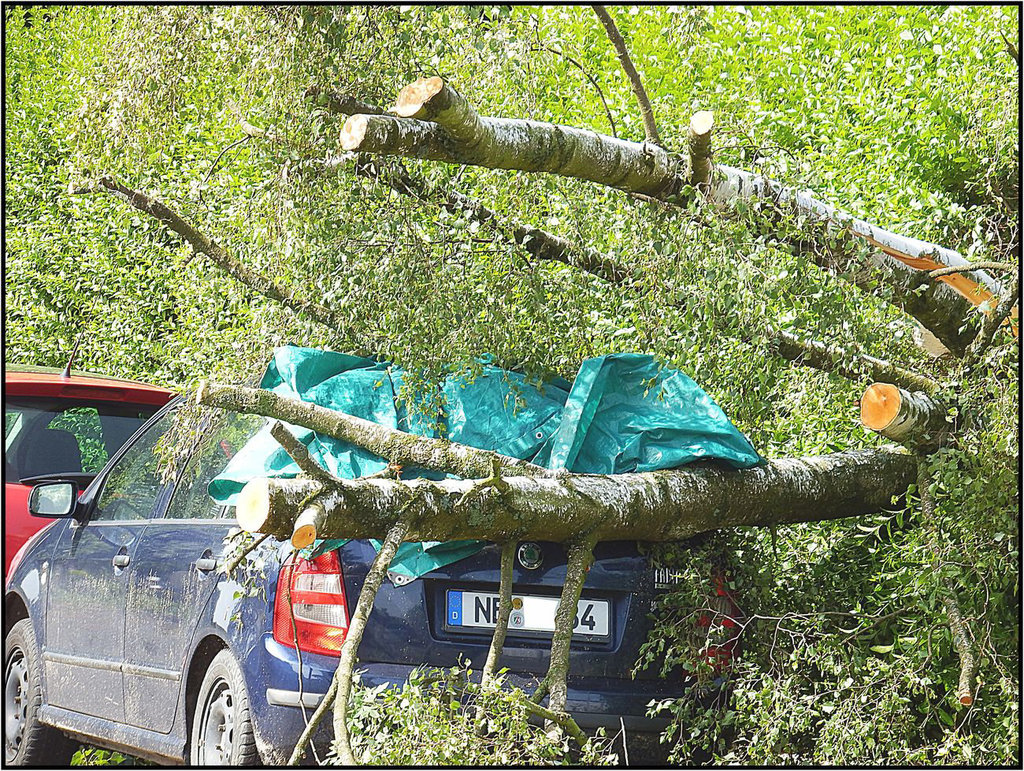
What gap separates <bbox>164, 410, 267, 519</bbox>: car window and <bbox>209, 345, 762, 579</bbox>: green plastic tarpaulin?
0.19 metres

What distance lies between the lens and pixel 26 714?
5.75m

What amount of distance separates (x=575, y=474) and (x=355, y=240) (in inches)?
62.8

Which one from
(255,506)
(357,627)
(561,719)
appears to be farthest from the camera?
(561,719)

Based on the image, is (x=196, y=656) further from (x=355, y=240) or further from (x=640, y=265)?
(x=640, y=265)

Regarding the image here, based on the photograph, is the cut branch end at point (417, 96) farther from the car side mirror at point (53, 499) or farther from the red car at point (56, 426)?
the red car at point (56, 426)

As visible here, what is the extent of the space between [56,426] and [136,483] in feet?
6.34

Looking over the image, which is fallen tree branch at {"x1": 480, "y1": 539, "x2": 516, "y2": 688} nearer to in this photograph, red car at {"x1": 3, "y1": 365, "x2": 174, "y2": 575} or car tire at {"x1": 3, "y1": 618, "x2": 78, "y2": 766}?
car tire at {"x1": 3, "y1": 618, "x2": 78, "y2": 766}

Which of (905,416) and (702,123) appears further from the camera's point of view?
(905,416)

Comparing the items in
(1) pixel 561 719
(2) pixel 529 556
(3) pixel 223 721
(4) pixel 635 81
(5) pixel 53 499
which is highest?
(4) pixel 635 81

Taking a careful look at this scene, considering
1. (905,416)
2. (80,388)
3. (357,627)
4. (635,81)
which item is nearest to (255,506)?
(357,627)

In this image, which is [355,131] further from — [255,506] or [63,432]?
[63,432]

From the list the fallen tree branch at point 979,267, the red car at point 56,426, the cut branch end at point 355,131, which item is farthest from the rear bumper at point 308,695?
the red car at point 56,426

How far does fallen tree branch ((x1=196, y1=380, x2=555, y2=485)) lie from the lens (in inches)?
172

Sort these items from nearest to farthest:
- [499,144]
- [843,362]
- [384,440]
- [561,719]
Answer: [561,719], [499,144], [384,440], [843,362]
